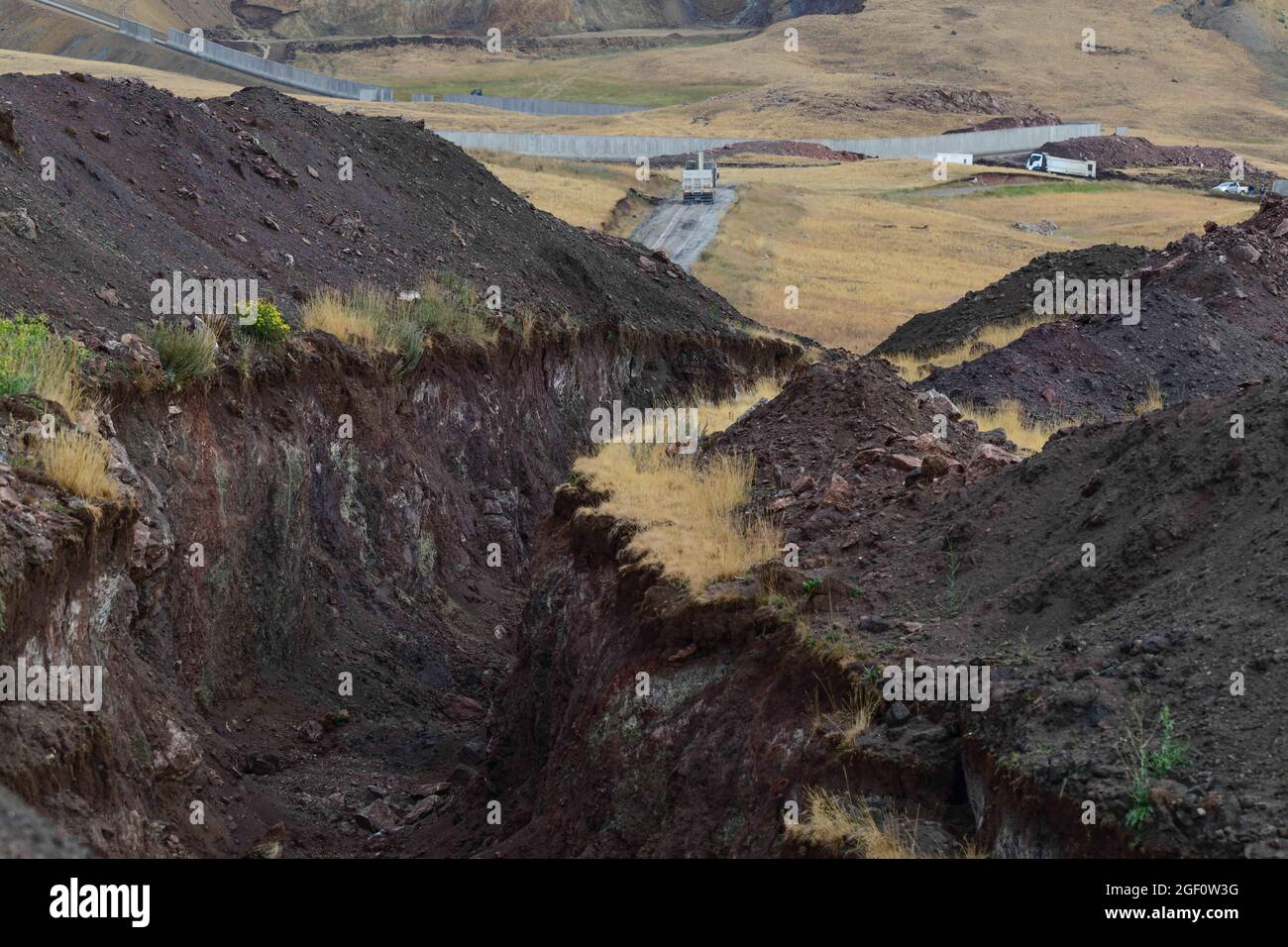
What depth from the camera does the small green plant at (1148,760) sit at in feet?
23.2

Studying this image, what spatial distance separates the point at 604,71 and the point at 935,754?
120 metres

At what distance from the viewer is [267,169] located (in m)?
23.9

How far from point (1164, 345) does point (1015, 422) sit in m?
5.92

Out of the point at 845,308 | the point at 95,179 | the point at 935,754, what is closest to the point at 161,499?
the point at 95,179

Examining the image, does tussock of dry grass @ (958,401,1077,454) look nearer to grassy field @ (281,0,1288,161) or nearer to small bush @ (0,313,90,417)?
small bush @ (0,313,90,417)

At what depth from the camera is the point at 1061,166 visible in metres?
79.9

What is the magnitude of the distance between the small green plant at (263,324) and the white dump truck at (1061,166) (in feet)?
221

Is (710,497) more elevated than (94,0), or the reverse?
(94,0)

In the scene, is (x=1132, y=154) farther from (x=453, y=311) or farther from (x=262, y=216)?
(x=262, y=216)

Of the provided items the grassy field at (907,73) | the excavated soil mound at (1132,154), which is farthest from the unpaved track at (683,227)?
the grassy field at (907,73)

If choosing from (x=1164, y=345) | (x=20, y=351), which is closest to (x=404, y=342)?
(x=20, y=351)

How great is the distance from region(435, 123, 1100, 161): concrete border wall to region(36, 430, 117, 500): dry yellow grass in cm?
5825

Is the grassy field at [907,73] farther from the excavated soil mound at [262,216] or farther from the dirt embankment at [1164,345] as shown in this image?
the dirt embankment at [1164,345]
